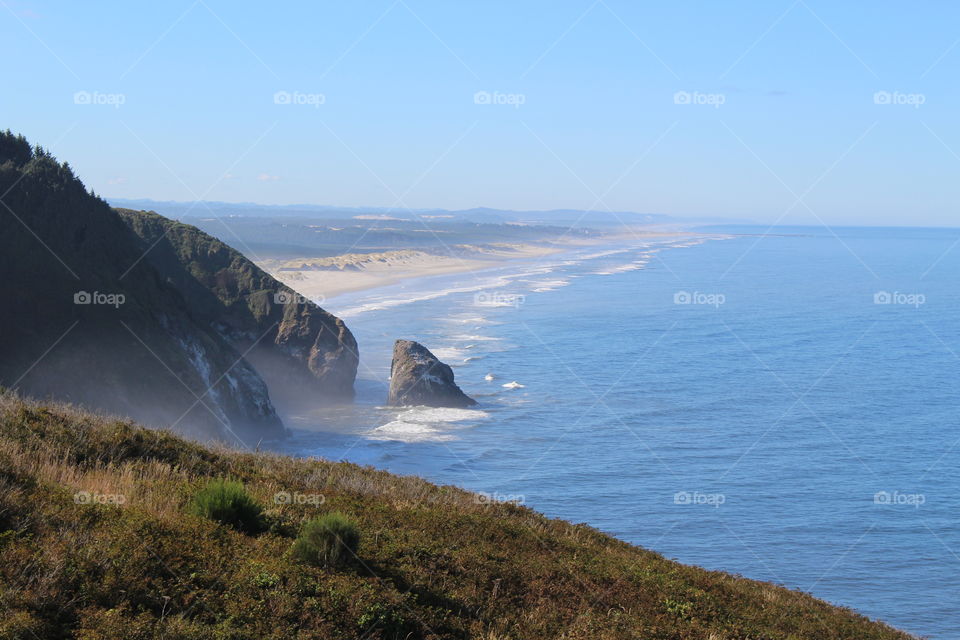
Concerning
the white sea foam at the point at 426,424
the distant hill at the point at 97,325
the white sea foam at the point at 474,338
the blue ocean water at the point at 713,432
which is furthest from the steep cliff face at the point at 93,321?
the white sea foam at the point at 474,338

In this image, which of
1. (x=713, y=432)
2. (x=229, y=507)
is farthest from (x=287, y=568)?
(x=713, y=432)

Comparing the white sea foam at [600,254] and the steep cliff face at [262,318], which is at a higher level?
the white sea foam at [600,254]

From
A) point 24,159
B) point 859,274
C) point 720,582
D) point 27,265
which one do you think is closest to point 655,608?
point 720,582

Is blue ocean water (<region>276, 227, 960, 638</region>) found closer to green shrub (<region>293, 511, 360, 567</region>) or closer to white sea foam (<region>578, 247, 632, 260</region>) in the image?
green shrub (<region>293, 511, 360, 567</region>)

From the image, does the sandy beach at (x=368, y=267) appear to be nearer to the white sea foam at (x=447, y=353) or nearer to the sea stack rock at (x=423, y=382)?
the white sea foam at (x=447, y=353)

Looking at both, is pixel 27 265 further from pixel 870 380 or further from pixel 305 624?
pixel 870 380

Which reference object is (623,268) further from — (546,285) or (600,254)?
(600,254)
